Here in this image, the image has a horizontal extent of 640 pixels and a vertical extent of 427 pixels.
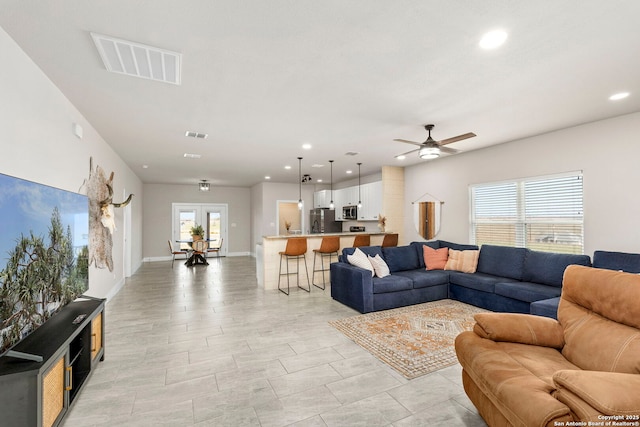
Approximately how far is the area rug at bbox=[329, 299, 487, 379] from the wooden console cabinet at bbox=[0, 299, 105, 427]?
2564mm

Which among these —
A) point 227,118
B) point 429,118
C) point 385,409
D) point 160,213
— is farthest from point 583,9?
point 160,213

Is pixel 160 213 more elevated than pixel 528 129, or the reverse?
pixel 528 129

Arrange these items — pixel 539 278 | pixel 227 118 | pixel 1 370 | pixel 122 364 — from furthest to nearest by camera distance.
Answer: pixel 539 278, pixel 227 118, pixel 122 364, pixel 1 370

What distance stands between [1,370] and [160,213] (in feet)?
31.4

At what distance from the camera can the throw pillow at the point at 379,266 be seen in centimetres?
473

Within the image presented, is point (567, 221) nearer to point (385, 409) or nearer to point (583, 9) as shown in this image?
point (583, 9)

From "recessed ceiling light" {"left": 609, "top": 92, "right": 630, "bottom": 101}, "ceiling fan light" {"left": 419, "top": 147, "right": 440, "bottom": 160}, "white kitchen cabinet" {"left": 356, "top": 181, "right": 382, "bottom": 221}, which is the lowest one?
"white kitchen cabinet" {"left": 356, "top": 181, "right": 382, "bottom": 221}

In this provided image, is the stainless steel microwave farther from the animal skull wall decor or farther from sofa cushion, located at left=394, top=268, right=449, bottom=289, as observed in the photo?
the animal skull wall decor

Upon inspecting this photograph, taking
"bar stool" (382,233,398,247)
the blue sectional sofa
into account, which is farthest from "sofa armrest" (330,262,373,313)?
"bar stool" (382,233,398,247)

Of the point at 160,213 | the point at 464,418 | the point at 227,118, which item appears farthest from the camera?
the point at 160,213

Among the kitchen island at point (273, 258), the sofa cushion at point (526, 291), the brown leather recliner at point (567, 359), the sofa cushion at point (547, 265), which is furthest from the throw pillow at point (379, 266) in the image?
the brown leather recliner at point (567, 359)

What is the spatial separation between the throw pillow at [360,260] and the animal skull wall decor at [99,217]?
12.1 ft

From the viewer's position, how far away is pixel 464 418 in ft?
6.77

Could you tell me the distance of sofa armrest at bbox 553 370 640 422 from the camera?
1.20 metres
